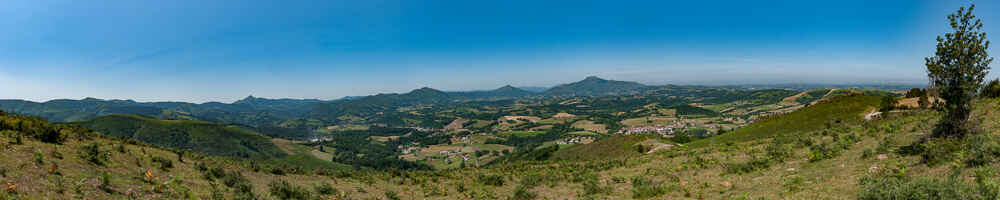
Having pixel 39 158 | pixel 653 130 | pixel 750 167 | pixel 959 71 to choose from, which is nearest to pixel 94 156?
pixel 39 158

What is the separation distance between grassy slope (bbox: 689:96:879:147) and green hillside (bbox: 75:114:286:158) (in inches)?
7117

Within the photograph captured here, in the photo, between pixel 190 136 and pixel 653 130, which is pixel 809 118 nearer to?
pixel 653 130

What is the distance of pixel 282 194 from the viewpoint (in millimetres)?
13930

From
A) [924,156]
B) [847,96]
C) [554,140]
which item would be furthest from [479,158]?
[924,156]

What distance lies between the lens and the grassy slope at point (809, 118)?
3559 cm

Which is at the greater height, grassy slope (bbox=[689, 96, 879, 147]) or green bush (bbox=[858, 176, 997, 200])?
green bush (bbox=[858, 176, 997, 200])

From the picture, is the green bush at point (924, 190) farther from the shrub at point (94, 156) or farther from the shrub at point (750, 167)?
the shrub at point (94, 156)

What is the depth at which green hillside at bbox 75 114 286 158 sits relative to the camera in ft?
519

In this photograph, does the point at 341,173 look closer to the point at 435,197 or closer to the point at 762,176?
the point at 435,197

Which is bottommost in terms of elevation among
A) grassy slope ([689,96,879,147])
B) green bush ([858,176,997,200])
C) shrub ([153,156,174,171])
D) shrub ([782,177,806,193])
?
grassy slope ([689,96,879,147])

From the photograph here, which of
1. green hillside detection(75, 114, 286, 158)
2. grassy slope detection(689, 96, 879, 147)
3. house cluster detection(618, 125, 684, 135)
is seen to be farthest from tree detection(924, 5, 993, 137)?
green hillside detection(75, 114, 286, 158)

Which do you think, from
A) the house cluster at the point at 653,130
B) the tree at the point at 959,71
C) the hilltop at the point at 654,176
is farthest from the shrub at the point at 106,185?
the house cluster at the point at 653,130

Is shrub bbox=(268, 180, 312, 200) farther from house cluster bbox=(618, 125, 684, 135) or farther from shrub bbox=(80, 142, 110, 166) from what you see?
house cluster bbox=(618, 125, 684, 135)

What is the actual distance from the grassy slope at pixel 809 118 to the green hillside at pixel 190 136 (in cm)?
18078
